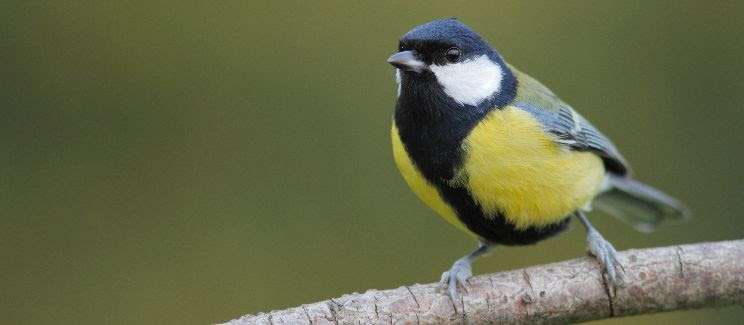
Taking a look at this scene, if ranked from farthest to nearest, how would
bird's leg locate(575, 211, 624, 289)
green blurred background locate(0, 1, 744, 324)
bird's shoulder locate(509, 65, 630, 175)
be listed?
1. green blurred background locate(0, 1, 744, 324)
2. bird's shoulder locate(509, 65, 630, 175)
3. bird's leg locate(575, 211, 624, 289)

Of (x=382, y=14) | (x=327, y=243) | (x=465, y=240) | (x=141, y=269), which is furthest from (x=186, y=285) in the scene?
(x=382, y=14)

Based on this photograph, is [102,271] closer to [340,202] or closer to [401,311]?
[340,202]

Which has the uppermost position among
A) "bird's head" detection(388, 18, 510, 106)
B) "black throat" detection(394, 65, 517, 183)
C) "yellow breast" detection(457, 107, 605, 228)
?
"bird's head" detection(388, 18, 510, 106)

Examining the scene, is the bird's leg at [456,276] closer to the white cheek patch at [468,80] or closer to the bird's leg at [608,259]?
the bird's leg at [608,259]

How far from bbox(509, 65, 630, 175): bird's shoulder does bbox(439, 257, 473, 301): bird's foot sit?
0.50 m

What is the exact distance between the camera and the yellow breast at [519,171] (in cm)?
280

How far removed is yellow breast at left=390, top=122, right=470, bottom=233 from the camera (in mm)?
2869

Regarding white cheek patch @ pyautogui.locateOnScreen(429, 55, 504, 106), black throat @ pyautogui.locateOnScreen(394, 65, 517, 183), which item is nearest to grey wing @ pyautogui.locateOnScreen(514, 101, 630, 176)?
white cheek patch @ pyautogui.locateOnScreen(429, 55, 504, 106)

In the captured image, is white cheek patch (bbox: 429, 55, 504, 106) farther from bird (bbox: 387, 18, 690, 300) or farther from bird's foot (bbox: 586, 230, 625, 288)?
bird's foot (bbox: 586, 230, 625, 288)

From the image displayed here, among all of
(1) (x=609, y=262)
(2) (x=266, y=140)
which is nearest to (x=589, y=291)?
(1) (x=609, y=262)

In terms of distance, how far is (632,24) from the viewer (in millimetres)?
4680

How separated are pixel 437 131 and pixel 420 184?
0.57ft

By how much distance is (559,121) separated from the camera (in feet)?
10.2

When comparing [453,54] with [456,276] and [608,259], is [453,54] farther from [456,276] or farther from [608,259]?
[608,259]
